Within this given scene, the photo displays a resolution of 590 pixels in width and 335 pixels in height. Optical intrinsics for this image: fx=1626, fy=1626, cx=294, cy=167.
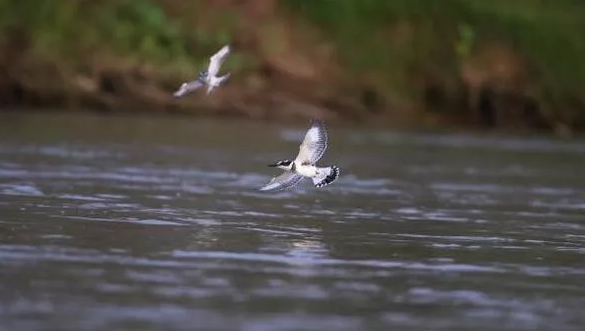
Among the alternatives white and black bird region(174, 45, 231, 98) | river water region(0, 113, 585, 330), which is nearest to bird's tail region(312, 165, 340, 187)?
river water region(0, 113, 585, 330)

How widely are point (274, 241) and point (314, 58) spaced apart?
21.6 m

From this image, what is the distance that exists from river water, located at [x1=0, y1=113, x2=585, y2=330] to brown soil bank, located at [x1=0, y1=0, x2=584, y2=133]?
8457mm

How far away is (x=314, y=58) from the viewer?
113ft

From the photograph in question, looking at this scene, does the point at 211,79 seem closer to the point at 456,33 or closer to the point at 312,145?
the point at 312,145

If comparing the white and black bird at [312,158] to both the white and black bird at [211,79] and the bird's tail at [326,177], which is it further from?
the white and black bird at [211,79]

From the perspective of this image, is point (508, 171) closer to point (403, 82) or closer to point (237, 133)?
point (237, 133)

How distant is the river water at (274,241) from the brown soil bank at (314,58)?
27.7ft

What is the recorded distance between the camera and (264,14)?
35.1m

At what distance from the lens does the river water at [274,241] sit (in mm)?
9820

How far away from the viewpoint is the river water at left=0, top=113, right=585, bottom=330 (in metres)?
9.82

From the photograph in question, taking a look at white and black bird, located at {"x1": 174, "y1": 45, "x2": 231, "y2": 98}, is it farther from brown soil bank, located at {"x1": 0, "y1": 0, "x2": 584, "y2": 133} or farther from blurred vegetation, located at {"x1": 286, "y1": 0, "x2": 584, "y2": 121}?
blurred vegetation, located at {"x1": 286, "y1": 0, "x2": 584, "y2": 121}

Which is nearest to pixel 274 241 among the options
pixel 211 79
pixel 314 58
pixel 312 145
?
pixel 312 145

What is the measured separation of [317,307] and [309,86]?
23.7m

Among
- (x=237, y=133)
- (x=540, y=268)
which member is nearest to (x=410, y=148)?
(x=237, y=133)
